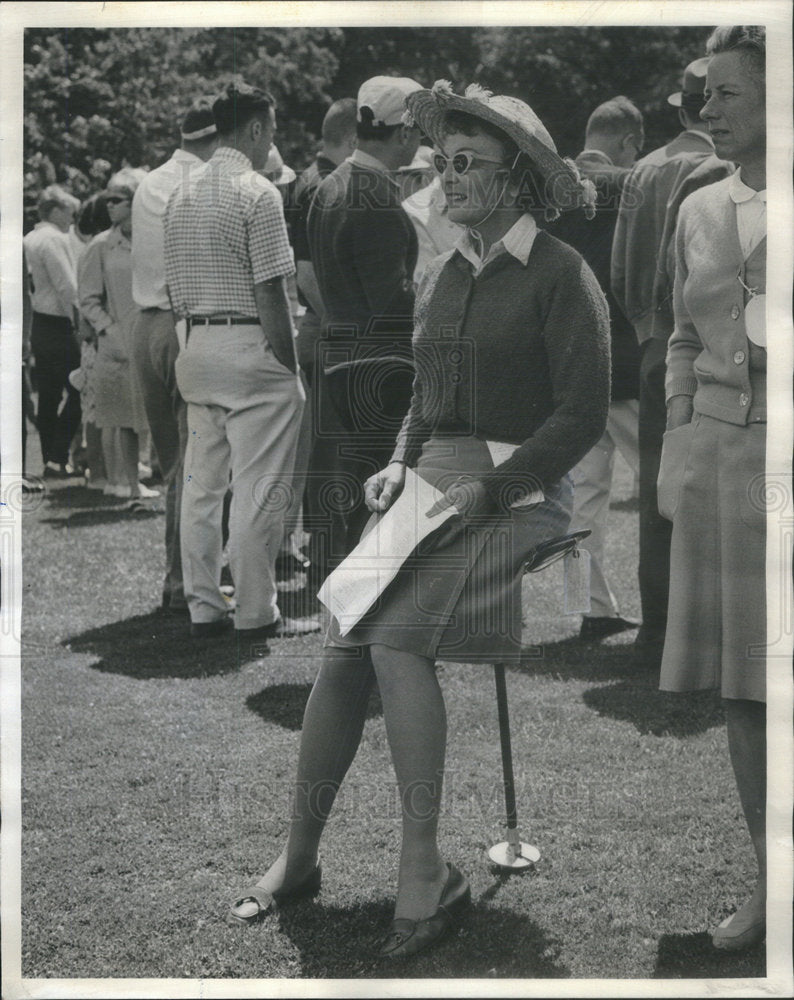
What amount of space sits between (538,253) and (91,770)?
87.4 inches

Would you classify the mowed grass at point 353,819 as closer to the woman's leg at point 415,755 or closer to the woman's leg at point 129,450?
the woman's leg at point 415,755

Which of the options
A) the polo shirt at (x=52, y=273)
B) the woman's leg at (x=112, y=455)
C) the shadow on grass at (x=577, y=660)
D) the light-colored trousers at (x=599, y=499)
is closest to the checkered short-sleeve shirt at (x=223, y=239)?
the polo shirt at (x=52, y=273)

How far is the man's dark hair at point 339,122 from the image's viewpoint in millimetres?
4824

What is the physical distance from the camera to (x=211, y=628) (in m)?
5.82

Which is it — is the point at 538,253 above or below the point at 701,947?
above

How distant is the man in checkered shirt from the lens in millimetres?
5438

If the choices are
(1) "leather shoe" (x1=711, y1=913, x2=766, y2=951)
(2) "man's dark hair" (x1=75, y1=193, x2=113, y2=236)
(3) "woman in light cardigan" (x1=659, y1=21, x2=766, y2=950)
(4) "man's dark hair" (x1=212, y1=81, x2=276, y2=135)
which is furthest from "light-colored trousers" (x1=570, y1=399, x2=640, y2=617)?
(2) "man's dark hair" (x1=75, y1=193, x2=113, y2=236)

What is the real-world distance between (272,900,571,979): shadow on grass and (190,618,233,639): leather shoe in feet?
6.51

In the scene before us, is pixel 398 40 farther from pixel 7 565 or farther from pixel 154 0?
pixel 7 565

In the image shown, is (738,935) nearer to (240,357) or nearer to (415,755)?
(415,755)

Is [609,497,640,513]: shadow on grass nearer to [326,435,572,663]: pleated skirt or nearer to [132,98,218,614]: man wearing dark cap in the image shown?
[326,435,572,663]: pleated skirt

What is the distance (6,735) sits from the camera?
12.7 ft

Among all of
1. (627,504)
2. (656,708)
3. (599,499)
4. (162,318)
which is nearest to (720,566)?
(656,708)

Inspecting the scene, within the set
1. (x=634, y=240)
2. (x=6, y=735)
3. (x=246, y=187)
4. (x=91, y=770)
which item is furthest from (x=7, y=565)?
(x=634, y=240)
